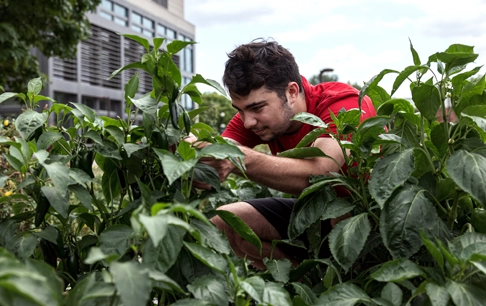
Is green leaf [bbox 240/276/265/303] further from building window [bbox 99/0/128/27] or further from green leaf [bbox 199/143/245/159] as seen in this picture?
building window [bbox 99/0/128/27]

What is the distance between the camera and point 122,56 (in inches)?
1709

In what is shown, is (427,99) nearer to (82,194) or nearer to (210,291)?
(210,291)

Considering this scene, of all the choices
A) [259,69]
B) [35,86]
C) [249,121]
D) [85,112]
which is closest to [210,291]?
[85,112]

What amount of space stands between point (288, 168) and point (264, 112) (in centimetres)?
62

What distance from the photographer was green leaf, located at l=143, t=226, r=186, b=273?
1264 mm

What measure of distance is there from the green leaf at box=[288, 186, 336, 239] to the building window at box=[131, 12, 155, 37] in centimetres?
4682

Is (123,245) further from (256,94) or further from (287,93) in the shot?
(287,93)

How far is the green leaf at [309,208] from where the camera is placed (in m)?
1.89

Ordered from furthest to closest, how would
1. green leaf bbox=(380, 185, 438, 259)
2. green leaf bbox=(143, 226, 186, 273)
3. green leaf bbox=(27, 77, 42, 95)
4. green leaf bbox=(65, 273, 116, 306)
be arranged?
green leaf bbox=(27, 77, 42, 95) < green leaf bbox=(380, 185, 438, 259) < green leaf bbox=(143, 226, 186, 273) < green leaf bbox=(65, 273, 116, 306)

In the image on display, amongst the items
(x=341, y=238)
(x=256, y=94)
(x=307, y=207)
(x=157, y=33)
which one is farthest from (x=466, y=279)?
(x=157, y=33)

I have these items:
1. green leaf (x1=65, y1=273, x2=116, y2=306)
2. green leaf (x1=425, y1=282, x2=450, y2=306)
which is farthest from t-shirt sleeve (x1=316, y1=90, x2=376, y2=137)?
green leaf (x1=65, y1=273, x2=116, y2=306)

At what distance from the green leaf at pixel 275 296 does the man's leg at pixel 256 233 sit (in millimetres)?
1406

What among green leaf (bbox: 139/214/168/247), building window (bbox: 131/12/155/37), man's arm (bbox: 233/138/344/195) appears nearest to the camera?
green leaf (bbox: 139/214/168/247)

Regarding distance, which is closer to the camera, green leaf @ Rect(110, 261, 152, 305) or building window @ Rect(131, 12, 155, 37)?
green leaf @ Rect(110, 261, 152, 305)
